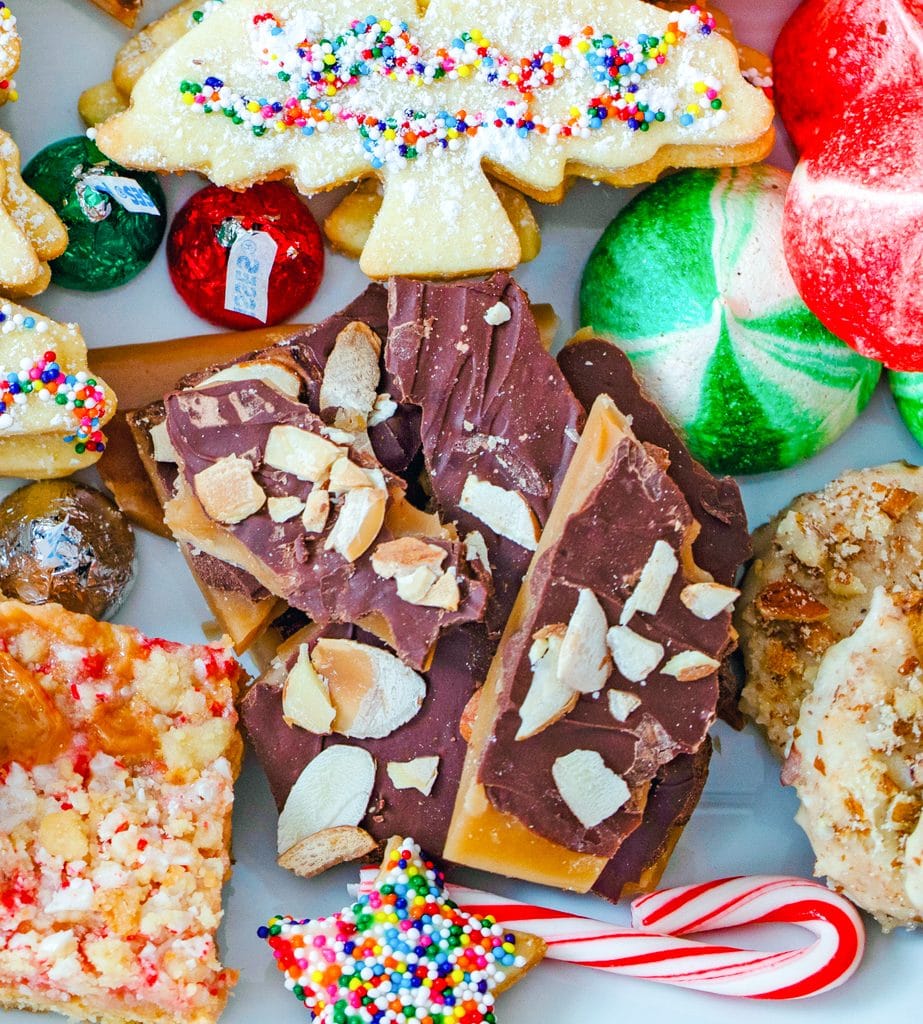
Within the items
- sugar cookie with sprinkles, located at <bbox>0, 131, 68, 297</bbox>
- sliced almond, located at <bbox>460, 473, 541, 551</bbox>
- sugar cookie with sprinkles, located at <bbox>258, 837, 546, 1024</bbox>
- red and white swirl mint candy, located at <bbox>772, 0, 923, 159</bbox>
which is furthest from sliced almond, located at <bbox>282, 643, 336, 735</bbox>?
red and white swirl mint candy, located at <bbox>772, 0, 923, 159</bbox>

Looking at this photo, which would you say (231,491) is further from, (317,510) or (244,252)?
(244,252)

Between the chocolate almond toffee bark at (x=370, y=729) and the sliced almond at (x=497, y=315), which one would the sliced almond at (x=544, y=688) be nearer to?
the chocolate almond toffee bark at (x=370, y=729)

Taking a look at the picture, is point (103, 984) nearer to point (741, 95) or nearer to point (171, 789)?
point (171, 789)

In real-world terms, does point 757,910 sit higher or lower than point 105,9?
lower

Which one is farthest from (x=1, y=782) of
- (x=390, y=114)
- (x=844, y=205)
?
(x=844, y=205)

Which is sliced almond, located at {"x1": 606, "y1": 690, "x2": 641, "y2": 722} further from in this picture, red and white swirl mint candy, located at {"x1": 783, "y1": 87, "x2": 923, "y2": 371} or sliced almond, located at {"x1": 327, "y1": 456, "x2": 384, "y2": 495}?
red and white swirl mint candy, located at {"x1": 783, "y1": 87, "x2": 923, "y2": 371}

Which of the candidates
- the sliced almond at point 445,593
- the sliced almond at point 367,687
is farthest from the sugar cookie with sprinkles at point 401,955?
the sliced almond at point 445,593

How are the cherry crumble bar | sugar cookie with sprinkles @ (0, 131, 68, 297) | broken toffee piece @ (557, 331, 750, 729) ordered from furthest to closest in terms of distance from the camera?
broken toffee piece @ (557, 331, 750, 729) < sugar cookie with sprinkles @ (0, 131, 68, 297) < the cherry crumble bar
